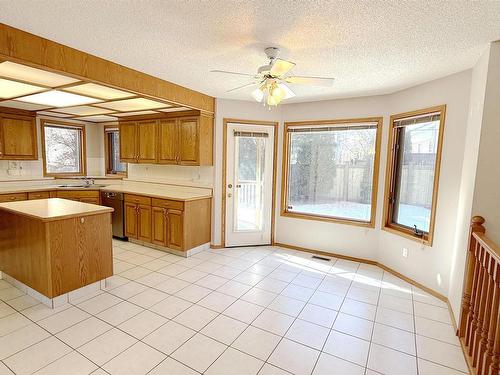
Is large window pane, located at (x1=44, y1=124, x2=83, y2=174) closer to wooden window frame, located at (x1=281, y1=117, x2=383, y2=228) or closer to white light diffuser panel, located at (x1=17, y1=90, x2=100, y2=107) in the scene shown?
white light diffuser panel, located at (x1=17, y1=90, x2=100, y2=107)

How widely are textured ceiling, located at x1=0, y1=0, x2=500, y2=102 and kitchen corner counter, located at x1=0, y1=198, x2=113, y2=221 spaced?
156 centimetres

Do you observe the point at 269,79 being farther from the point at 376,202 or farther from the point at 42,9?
the point at 376,202

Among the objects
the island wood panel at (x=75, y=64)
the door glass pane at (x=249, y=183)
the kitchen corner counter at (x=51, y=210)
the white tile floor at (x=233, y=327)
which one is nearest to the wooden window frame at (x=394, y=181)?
the white tile floor at (x=233, y=327)

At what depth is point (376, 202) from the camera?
12.9 ft

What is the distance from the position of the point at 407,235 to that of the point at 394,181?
756 millimetres

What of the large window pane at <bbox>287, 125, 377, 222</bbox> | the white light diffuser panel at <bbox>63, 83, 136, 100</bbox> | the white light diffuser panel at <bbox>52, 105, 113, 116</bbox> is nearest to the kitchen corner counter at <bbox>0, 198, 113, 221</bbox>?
the white light diffuser panel at <bbox>63, 83, 136, 100</bbox>

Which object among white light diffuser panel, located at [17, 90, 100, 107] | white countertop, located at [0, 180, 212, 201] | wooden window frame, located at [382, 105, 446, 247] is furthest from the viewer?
white countertop, located at [0, 180, 212, 201]

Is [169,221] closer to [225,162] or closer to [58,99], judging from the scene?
[225,162]

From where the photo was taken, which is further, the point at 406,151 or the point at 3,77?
the point at 406,151

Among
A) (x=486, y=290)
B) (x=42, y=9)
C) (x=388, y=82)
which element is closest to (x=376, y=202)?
(x=388, y=82)

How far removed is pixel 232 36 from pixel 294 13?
0.55m

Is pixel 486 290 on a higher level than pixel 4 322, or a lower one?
higher

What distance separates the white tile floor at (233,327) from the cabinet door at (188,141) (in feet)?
5.59

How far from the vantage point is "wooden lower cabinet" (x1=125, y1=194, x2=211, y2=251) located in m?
4.08
